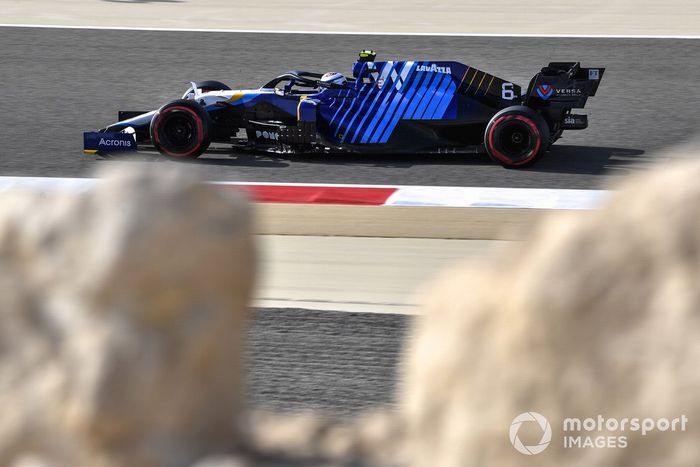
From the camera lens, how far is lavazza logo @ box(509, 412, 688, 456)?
1.48m

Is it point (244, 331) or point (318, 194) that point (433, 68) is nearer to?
point (318, 194)

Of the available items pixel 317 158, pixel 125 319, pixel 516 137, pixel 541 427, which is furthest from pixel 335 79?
pixel 541 427

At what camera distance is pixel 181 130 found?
9.74 metres

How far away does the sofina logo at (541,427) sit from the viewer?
1563 mm

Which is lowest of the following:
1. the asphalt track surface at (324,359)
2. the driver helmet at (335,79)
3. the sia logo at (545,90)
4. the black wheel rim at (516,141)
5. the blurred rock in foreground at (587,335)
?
the asphalt track surface at (324,359)

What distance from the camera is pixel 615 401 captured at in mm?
1511

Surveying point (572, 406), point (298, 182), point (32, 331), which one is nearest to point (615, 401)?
point (572, 406)

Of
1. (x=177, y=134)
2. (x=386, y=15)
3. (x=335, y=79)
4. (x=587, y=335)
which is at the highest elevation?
(x=587, y=335)

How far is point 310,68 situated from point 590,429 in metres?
12.8

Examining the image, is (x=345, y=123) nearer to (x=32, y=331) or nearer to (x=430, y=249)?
(x=430, y=249)

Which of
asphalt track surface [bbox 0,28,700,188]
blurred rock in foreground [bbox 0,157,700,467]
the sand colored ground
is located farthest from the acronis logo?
the sand colored ground

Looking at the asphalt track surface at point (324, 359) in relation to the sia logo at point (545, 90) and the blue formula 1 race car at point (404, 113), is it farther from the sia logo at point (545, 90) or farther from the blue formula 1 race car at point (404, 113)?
the sia logo at point (545, 90)

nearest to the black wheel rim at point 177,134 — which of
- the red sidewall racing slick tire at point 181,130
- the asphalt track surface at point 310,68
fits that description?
the red sidewall racing slick tire at point 181,130

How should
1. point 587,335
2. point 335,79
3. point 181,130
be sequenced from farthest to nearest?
point 181,130
point 335,79
point 587,335
